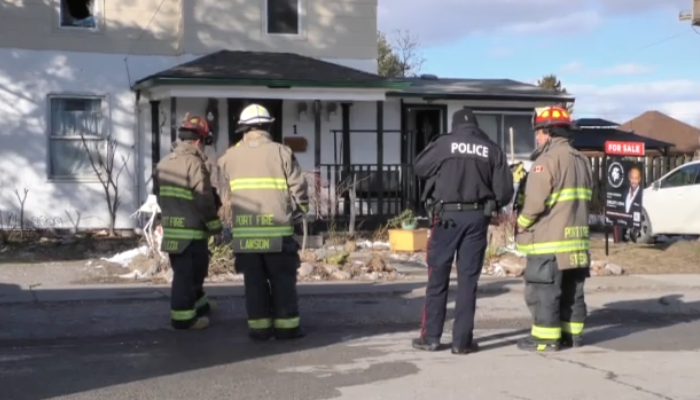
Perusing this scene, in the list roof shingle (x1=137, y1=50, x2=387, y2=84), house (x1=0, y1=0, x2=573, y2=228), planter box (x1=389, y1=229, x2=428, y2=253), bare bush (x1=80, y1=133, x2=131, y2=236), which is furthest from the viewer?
bare bush (x1=80, y1=133, x2=131, y2=236)

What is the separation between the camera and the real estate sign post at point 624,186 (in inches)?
607

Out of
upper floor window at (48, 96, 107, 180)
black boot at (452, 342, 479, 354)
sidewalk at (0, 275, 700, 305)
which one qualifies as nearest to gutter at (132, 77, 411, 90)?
upper floor window at (48, 96, 107, 180)

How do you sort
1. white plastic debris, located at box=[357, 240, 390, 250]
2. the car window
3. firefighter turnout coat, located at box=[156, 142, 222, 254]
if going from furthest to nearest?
the car window
white plastic debris, located at box=[357, 240, 390, 250]
firefighter turnout coat, located at box=[156, 142, 222, 254]

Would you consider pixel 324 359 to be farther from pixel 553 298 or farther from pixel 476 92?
pixel 476 92

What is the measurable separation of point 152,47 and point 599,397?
1364 cm

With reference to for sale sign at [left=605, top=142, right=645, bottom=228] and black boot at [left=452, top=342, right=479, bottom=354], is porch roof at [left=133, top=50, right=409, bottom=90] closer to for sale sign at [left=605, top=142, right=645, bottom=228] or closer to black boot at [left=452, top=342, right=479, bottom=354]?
for sale sign at [left=605, top=142, right=645, bottom=228]

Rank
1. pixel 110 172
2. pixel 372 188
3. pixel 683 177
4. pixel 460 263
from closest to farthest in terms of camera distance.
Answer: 1. pixel 460 263
2. pixel 110 172
3. pixel 372 188
4. pixel 683 177

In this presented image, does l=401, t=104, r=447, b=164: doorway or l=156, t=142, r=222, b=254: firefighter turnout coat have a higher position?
l=401, t=104, r=447, b=164: doorway

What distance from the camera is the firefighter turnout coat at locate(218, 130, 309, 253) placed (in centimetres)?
838

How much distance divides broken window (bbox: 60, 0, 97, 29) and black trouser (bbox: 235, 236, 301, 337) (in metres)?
11.1

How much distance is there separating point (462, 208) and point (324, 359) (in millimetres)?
1593

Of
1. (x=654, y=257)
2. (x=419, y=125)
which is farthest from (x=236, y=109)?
(x=654, y=257)

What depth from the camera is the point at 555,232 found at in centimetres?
816

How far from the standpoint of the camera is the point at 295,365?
25.2 ft
